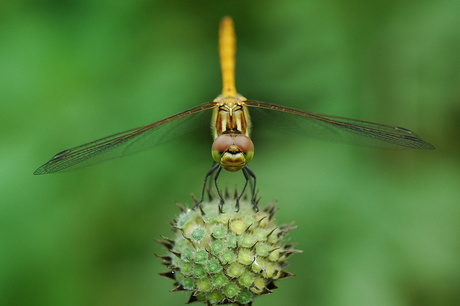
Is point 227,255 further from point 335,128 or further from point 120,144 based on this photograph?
point 335,128

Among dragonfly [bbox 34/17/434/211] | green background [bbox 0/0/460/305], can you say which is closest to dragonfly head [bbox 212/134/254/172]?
dragonfly [bbox 34/17/434/211]

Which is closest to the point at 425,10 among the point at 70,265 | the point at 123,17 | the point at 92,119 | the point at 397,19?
the point at 397,19

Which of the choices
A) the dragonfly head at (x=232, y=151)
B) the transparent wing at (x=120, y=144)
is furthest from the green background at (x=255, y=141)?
the dragonfly head at (x=232, y=151)

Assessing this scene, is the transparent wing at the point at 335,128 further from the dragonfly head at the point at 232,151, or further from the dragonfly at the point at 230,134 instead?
the dragonfly head at the point at 232,151

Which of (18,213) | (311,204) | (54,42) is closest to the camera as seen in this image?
(18,213)

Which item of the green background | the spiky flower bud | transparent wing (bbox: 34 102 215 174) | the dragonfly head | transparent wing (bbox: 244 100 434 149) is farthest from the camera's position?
the green background

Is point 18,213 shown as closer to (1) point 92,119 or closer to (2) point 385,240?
(1) point 92,119

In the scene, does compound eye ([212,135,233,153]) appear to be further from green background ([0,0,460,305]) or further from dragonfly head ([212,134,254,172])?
green background ([0,0,460,305])
